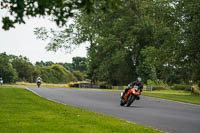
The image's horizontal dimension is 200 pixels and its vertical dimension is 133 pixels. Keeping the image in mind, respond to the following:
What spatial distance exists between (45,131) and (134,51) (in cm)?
4738

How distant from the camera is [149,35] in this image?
54.7 m

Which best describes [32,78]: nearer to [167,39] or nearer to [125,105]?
[167,39]

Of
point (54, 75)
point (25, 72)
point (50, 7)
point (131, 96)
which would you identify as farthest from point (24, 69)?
point (50, 7)

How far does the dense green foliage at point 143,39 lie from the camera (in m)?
37.2

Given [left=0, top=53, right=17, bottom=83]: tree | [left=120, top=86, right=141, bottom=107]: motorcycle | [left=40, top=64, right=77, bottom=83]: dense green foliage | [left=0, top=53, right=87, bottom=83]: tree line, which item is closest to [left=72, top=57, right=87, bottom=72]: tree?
[left=0, top=53, right=87, bottom=83]: tree line

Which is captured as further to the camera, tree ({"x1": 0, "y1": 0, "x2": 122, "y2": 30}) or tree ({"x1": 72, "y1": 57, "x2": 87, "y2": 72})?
tree ({"x1": 72, "y1": 57, "x2": 87, "y2": 72})

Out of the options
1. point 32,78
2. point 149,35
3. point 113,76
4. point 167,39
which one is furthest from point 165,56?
point 32,78

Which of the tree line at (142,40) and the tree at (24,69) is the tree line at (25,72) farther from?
the tree line at (142,40)

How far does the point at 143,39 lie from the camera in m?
56.1

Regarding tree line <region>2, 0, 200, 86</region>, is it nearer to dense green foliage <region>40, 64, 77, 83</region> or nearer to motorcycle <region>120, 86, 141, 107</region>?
motorcycle <region>120, 86, 141, 107</region>

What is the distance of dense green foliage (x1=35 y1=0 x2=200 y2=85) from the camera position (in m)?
37.2

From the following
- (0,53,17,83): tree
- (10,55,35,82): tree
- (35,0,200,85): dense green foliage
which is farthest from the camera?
(10,55,35,82): tree

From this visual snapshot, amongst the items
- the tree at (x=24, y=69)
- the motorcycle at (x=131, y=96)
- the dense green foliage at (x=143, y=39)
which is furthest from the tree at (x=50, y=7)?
the tree at (x=24, y=69)

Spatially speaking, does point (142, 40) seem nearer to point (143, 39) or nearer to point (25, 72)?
point (143, 39)
